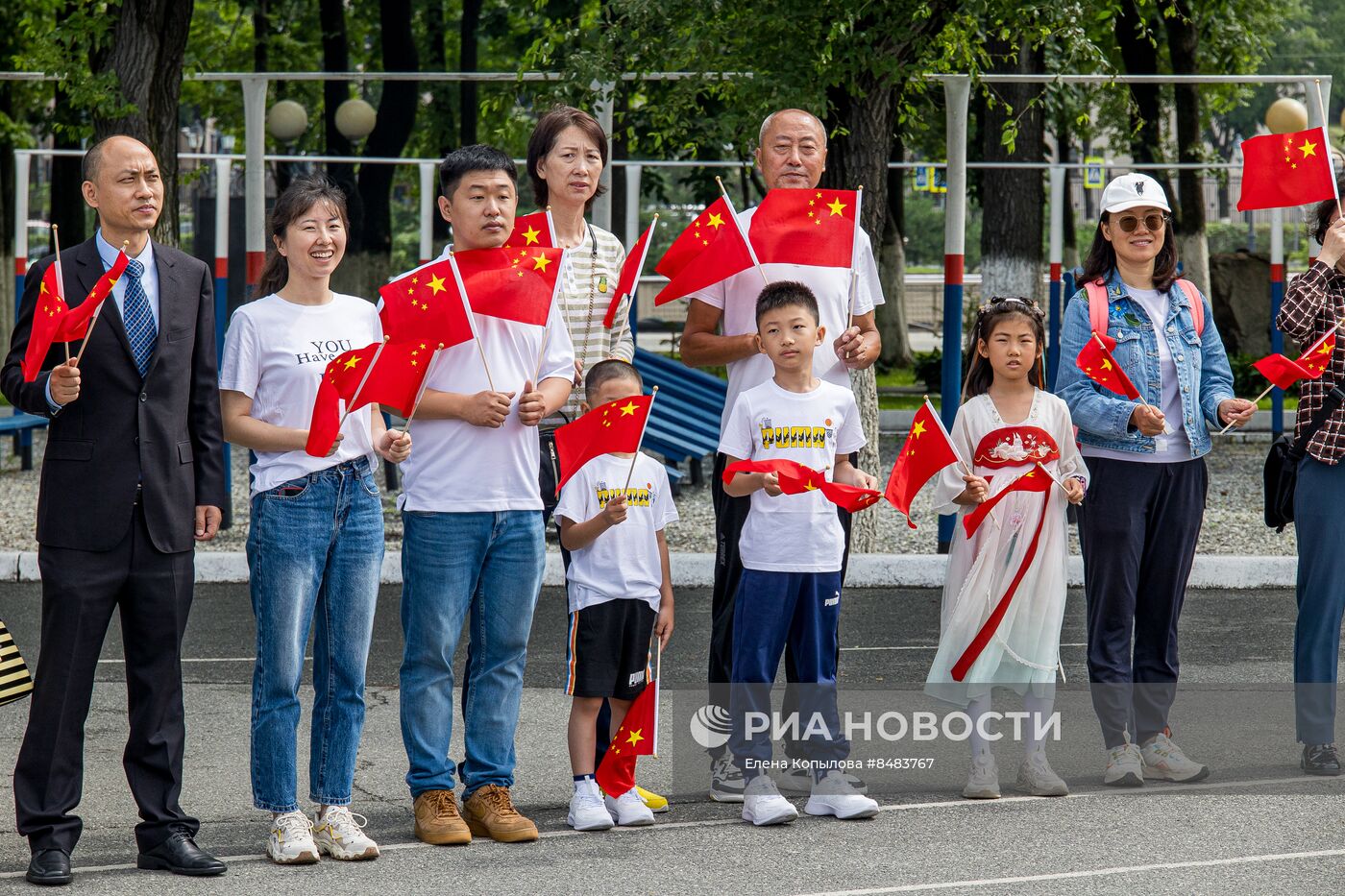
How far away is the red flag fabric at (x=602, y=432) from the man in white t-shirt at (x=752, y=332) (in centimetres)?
44

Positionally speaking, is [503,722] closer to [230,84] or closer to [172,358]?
[172,358]

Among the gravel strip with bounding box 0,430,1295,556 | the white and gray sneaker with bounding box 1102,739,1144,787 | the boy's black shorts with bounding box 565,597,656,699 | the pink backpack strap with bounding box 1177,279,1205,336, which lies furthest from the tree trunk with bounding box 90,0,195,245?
the white and gray sneaker with bounding box 1102,739,1144,787

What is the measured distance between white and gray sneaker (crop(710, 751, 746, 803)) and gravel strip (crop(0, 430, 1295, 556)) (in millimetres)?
4987

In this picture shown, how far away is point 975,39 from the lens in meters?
9.89

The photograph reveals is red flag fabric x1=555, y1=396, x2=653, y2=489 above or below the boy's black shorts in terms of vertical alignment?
above

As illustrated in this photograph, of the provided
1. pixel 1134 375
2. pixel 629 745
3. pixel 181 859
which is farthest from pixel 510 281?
pixel 1134 375

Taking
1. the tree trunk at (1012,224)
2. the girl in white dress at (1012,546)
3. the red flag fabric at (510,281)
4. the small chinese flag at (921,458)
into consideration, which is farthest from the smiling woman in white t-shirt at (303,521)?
the tree trunk at (1012,224)

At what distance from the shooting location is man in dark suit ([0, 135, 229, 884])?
180 inches

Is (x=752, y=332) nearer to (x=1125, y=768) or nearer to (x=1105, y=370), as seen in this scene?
(x=1105, y=370)

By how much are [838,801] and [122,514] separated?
7.45 feet

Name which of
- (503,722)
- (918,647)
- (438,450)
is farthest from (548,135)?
(918,647)

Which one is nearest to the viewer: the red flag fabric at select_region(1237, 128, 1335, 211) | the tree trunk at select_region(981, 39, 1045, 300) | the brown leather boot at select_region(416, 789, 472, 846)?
the brown leather boot at select_region(416, 789, 472, 846)

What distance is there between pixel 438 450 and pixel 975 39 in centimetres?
599

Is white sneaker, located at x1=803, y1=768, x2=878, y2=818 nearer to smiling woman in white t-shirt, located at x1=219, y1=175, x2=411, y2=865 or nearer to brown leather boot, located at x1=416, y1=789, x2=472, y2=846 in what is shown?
brown leather boot, located at x1=416, y1=789, x2=472, y2=846
